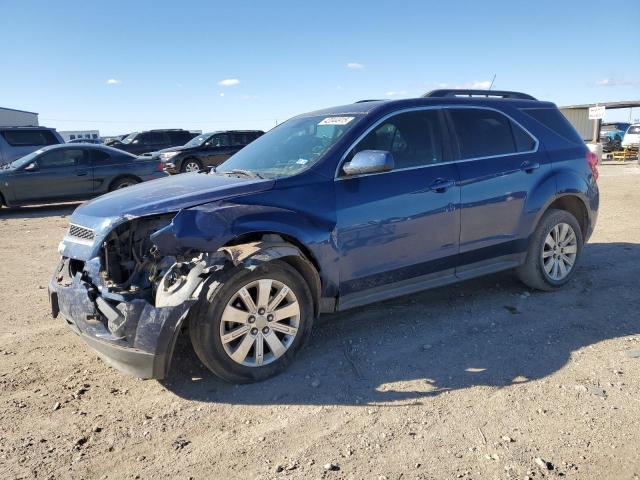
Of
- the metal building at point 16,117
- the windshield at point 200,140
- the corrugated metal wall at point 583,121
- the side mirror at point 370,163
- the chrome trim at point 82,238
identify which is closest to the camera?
the chrome trim at point 82,238

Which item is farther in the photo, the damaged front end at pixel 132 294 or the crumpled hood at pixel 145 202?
the crumpled hood at pixel 145 202

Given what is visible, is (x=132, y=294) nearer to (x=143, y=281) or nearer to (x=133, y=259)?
(x=143, y=281)

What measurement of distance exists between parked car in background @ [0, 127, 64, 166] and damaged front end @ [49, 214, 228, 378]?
41.4ft

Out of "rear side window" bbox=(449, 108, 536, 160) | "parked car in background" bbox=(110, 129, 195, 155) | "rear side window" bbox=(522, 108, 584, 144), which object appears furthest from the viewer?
"parked car in background" bbox=(110, 129, 195, 155)

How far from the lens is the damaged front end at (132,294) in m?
3.18

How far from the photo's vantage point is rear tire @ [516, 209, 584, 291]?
5.07 metres

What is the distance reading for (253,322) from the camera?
3492 mm

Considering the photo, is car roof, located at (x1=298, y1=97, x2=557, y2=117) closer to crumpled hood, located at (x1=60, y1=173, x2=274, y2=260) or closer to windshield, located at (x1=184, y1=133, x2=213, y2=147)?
crumpled hood, located at (x1=60, y1=173, x2=274, y2=260)

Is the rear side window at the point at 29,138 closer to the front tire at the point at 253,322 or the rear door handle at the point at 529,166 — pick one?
the front tire at the point at 253,322

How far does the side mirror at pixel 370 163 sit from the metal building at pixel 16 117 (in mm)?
36638

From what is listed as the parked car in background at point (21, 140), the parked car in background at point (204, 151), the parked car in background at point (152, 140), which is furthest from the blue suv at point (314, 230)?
the parked car in background at point (152, 140)

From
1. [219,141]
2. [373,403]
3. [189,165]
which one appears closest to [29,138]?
[189,165]

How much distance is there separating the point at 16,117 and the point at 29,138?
2664 cm

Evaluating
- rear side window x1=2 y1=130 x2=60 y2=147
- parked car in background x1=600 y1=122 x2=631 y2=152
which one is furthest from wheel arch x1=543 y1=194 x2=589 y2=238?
parked car in background x1=600 y1=122 x2=631 y2=152
